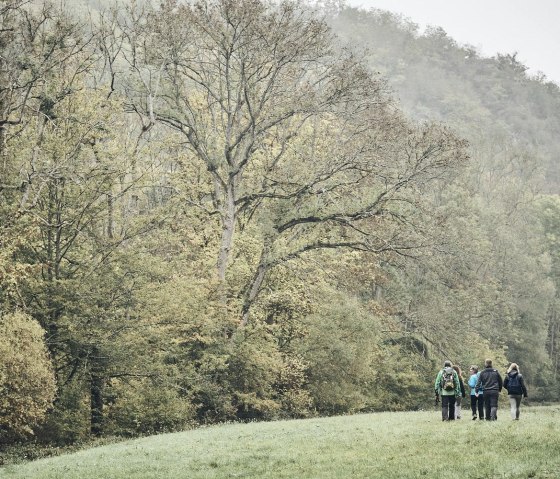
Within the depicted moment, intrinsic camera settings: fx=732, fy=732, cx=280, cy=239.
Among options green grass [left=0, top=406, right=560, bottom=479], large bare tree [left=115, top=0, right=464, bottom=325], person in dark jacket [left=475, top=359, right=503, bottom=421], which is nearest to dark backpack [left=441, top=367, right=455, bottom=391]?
person in dark jacket [left=475, top=359, right=503, bottom=421]

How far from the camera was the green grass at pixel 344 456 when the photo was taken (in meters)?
13.4

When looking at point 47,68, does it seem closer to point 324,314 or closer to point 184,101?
point 184,101

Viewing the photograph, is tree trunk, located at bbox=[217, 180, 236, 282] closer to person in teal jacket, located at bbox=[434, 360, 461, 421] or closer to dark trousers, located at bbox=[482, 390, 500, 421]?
person in teal jacket, located at bbox=[434, 360, 461, 421]

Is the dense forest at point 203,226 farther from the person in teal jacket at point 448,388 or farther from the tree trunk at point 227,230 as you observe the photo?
the person in teal jacket at point 448,388

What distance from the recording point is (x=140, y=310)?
31.8 m

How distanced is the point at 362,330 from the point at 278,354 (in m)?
6.40

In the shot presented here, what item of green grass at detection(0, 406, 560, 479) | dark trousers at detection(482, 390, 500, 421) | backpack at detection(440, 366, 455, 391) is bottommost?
green grass at detection(0, 406, 560, 479)

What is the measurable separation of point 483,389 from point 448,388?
1.19 meters

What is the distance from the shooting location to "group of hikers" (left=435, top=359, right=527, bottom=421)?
2069 centimetres

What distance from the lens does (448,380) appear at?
74.3 ft

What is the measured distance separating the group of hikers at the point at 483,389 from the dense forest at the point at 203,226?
11709 millimetres

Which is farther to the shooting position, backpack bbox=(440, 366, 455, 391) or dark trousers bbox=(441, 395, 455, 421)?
dark trousers bbox=(441, 395, 455, 421)

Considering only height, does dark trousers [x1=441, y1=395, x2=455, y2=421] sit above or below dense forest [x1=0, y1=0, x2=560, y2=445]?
below

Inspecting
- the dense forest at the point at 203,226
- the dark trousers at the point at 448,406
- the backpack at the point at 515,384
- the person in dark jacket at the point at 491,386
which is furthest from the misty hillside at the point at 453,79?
the backpack at the point at 515,384
